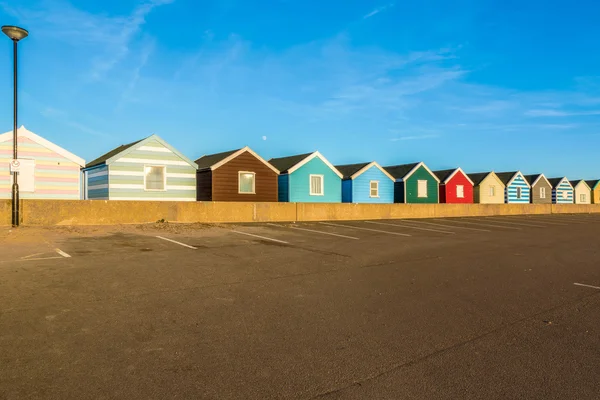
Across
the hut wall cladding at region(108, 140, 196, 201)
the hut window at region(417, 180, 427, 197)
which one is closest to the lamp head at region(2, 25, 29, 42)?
the hut wall cladding at region(108, 140, 196, 201)

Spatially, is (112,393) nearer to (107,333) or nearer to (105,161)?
(107,333)

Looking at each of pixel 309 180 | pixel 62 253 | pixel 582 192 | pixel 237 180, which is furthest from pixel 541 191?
pixel 62 253

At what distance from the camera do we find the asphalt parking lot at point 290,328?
3.46 meters

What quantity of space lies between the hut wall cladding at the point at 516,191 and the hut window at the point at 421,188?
13504 millimetres

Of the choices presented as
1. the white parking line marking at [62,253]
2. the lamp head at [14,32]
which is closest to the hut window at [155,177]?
the lamp head at [14,32]

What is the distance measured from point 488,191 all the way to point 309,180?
77.2ft

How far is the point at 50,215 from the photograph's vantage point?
16594 millimetres

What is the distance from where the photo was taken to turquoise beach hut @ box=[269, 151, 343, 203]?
2972 centimetres

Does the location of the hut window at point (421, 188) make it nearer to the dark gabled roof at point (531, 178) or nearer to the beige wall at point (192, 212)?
the beige wall at point (192, 212)

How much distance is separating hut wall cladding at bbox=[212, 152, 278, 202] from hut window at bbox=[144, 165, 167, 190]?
10.4 ft

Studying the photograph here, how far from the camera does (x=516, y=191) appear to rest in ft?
153

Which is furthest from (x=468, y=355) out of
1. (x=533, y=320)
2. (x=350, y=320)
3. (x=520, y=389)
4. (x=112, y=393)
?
(x=112, y=393)

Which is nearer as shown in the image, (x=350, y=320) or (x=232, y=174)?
(x=350, y=320)

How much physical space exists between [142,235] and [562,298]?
496 inches
